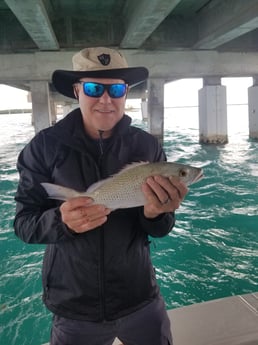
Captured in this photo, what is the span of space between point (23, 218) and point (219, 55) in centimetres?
1596

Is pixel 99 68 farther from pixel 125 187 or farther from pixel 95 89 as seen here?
pixel 125 187

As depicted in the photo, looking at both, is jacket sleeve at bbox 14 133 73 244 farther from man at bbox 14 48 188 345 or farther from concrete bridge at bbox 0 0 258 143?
concrete bridge at bbox 0 0 258 143

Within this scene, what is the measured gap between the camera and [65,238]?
6.61ft

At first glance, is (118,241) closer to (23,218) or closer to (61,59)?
(23,218)

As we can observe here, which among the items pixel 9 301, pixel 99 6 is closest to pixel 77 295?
pixel 9 301

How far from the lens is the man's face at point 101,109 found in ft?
7.34

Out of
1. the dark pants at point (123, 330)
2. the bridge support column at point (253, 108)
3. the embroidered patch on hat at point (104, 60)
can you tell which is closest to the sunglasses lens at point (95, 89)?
the embroidered patch on hat at point (104, 60)

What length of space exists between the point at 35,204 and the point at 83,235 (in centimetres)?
39

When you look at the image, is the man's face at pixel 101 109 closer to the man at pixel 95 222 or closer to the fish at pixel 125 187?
the man at pixel 95 222

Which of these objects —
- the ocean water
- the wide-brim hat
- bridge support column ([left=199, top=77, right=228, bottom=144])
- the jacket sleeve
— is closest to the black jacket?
the jacket sleeve

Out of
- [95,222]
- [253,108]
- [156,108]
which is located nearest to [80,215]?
[95,222]

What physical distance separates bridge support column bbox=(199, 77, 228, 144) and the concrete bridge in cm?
5

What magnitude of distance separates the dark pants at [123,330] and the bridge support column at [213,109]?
1625 centimetres

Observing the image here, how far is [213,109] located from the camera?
17.5m
